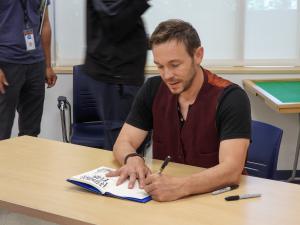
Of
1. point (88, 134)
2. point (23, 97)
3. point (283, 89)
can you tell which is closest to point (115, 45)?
point (23, 97)

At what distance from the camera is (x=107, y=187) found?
1623 millimetres

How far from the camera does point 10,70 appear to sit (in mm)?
2984

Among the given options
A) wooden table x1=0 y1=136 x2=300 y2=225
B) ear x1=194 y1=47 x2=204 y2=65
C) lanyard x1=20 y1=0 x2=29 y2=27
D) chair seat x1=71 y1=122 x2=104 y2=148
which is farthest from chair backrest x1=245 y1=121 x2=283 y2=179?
lanyard x1=20 y1=0 x2=29 y2=27

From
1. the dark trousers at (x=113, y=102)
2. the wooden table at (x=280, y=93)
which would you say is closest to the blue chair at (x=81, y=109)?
the wooden table at (x=280, y=93)

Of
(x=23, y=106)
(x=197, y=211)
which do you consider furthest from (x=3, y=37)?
(x=197, y=211)

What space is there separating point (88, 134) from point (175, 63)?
5.94 feet

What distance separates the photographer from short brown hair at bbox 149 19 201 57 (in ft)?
6.25

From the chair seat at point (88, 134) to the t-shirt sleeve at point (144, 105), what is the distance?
1310mm

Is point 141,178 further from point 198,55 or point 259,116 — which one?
point 259,116

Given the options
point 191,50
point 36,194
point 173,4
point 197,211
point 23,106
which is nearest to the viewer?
point 197,211

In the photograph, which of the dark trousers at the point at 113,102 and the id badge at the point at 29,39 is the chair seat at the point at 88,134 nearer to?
the id badge at the point at 29,39

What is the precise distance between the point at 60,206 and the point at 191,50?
0.83 meters

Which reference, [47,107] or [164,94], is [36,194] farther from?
[47,107]

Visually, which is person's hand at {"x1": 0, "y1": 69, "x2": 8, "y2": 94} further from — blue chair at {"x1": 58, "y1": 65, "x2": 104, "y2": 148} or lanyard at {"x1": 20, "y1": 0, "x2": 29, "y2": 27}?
blue chair at {"x1": 58, "y1": 65, "x2": 104, "y2": 148}
